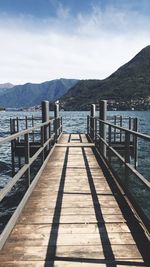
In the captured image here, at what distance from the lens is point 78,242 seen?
4.39 meters

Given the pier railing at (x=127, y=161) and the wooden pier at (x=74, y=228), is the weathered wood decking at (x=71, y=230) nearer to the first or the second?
the wooden pier at (x=74, y=228)

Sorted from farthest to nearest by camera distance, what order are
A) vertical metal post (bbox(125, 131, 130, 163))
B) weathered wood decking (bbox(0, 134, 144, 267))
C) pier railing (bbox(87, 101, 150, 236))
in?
vertical metal post (bbox(125, 131, 130, 163)) → pier railing (bbox(87, 101, 150, 236)) → weathered wood decking (bbox(0, 134, 144, 267))

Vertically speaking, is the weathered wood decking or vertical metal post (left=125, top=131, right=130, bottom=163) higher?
vertical metal post (left=125, top=131, right=130, bottom=163)

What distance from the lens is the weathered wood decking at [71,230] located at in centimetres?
394

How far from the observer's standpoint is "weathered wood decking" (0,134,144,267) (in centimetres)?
394

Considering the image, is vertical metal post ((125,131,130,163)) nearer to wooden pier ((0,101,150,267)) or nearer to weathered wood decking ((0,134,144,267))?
wooden pier ((0,101,150,267))

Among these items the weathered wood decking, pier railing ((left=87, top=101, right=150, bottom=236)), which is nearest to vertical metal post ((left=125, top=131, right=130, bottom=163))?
pier railing ((left=87, top=101, right=150, bottom=236))

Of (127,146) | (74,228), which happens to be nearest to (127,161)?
(127,146)

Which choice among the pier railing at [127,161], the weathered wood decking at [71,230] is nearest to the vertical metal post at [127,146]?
the pier railing at [127,161]

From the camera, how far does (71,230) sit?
15.8 ft

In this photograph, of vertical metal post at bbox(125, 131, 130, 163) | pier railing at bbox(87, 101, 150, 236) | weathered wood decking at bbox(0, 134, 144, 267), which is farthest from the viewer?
vertical metal post at bbox(125, 131, 130, 163)

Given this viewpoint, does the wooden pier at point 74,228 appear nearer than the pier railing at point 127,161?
Yes

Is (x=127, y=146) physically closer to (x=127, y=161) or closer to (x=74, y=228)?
(x=127, y=161)

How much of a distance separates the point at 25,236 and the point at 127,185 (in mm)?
2411
